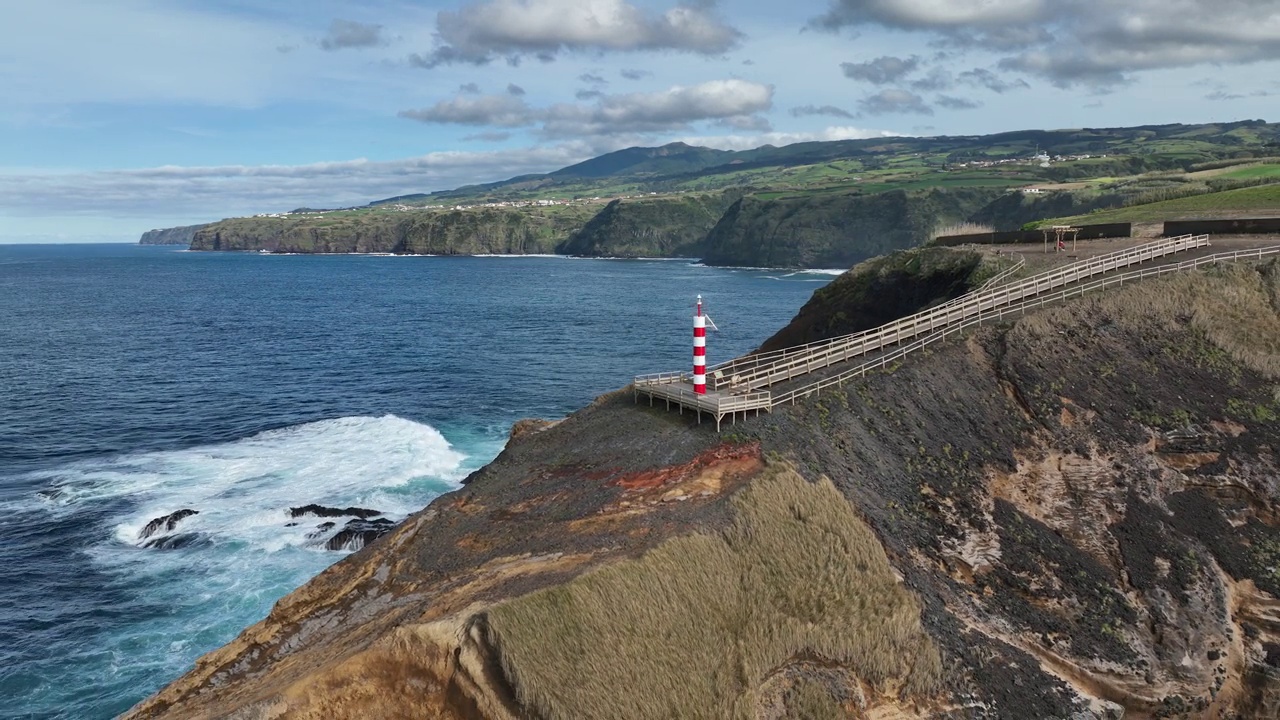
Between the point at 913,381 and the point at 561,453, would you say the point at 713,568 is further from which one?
the point at 913,381

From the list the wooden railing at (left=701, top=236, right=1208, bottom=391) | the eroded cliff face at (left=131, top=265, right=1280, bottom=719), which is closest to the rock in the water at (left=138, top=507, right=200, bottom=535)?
the eroded cliff face at (left=131, top=265, right=1280, bottom=719)

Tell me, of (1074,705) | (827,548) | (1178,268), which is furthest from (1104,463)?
(1178,268)

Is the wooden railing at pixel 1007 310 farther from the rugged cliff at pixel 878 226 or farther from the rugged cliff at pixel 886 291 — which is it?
the rugged cliff at pixel 878 226

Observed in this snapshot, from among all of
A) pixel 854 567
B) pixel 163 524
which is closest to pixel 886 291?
pixel 854 567

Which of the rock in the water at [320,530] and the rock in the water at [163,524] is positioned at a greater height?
the rock in the water at [163,524]

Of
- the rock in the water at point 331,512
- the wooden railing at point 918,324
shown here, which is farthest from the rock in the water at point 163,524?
the wooden railing at point 918,324

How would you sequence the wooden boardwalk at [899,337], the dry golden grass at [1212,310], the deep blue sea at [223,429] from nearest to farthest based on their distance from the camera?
the deep blue sea at [223,429] → the wooden boardwalk at [899,337] → the dry golden grass at [1212,310]
